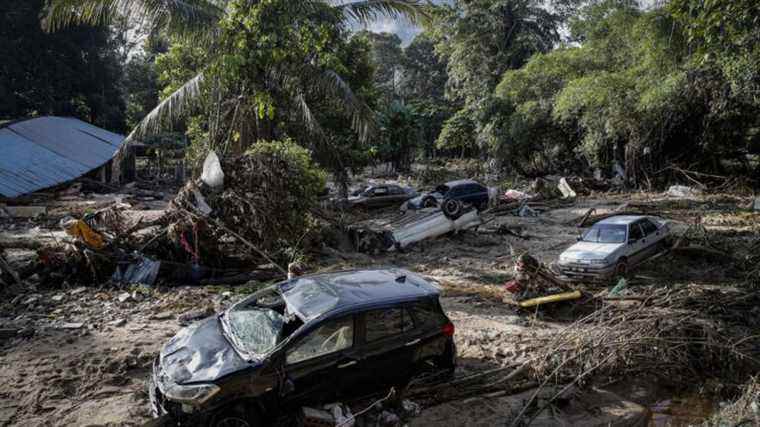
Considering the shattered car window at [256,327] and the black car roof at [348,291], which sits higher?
the black car roof at [348,291]

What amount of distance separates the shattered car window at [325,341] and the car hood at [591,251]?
23.2 feet

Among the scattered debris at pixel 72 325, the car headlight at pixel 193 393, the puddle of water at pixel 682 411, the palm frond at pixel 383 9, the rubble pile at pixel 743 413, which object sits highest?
the palm frond at pixel 383 9

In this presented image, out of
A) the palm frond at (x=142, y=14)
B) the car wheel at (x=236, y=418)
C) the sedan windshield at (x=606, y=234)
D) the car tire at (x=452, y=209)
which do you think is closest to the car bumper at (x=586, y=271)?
the sedan windshield at (x=606, y=234)

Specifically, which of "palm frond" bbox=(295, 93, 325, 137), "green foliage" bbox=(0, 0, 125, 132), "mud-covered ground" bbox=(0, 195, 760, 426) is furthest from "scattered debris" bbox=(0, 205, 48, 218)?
"green foliage" bbox=(0, 0, 125, 132)

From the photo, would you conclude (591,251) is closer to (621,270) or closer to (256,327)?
(621,270)

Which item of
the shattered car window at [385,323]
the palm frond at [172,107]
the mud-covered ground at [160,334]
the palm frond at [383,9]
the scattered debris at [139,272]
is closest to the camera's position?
the shattered car window at [385,323]

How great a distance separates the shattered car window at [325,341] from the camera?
4.95 metres

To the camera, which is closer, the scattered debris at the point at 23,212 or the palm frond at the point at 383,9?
the palm frond at the point at 383,9

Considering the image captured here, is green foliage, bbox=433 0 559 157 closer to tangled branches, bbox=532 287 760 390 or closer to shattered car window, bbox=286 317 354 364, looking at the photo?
tangled branches, bbox=532 287 760 390

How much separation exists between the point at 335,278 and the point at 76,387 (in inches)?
134

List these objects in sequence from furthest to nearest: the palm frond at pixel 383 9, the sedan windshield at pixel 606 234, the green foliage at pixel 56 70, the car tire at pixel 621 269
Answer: the green foliage at pixel 56 70 → the palm frond at pixel 383 9 → the sedan windshield at pixel 606 234 → the car tire at pixel 621 269

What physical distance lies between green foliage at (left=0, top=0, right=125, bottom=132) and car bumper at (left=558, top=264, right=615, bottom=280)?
35549 mm

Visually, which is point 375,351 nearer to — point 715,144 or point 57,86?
point 715,144

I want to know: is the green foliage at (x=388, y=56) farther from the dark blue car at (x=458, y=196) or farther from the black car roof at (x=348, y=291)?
the black car roof at (x=348, y=291)
